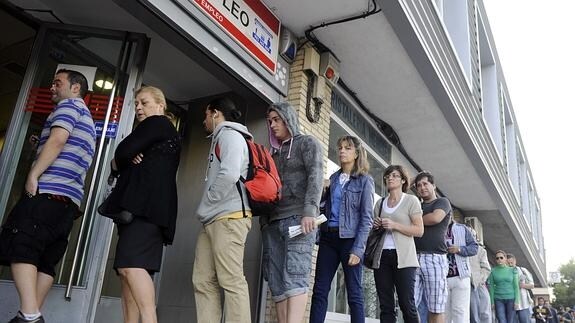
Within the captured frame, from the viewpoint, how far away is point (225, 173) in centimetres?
282

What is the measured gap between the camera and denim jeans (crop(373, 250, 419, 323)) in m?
3.79

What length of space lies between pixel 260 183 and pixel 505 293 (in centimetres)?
669

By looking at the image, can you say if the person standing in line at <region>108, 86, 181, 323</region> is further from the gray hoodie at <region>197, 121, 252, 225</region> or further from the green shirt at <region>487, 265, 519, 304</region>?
the green shirt at <region>487, 265, 519, 304</region>

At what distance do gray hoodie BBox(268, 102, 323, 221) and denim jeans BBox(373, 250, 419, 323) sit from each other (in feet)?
3.76

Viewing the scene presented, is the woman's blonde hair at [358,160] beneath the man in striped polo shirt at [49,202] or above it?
above

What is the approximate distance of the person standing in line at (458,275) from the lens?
5371 mm

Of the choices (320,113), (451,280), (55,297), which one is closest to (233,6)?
(320,113)

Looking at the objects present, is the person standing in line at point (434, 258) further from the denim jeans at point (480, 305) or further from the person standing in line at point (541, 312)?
the person standing in line at point (541, 312)

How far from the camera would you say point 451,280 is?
5477 millimetres

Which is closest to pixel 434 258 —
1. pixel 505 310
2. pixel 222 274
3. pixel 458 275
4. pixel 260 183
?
pixel 458 275

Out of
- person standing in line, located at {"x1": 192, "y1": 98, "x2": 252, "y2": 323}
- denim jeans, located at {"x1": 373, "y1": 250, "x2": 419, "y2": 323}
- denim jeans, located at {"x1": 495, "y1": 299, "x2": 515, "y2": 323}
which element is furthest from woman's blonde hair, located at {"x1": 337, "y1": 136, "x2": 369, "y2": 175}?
denim jeans, located at {"x1": 495, "y1": 299, "x2": 515, "y2": 323}

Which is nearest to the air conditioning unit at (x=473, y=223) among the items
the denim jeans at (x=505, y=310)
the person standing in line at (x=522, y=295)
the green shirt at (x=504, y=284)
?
the person standing in line at (x=522, y=295)

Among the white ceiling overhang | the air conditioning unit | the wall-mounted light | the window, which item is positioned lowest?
the wall-mounted light

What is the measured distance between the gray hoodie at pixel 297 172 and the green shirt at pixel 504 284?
6.18 m
